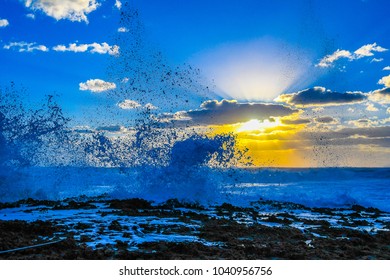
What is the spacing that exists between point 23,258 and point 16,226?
2852 millimetres

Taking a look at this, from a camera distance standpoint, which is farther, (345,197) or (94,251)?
(345,197)

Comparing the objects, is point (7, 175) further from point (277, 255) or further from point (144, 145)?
point (277, 255)

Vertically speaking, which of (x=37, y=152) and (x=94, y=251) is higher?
(x=37, y=152)

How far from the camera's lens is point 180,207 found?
49.4 ft

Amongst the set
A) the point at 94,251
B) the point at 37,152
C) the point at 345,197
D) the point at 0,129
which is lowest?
the point at 345,197

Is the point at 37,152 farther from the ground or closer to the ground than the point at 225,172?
farther from the ground

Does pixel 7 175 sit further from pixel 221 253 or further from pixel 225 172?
pixel 221 253

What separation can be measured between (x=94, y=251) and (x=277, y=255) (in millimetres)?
3294

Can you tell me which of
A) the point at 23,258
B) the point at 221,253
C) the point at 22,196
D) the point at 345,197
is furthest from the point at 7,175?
the point at 345,197
